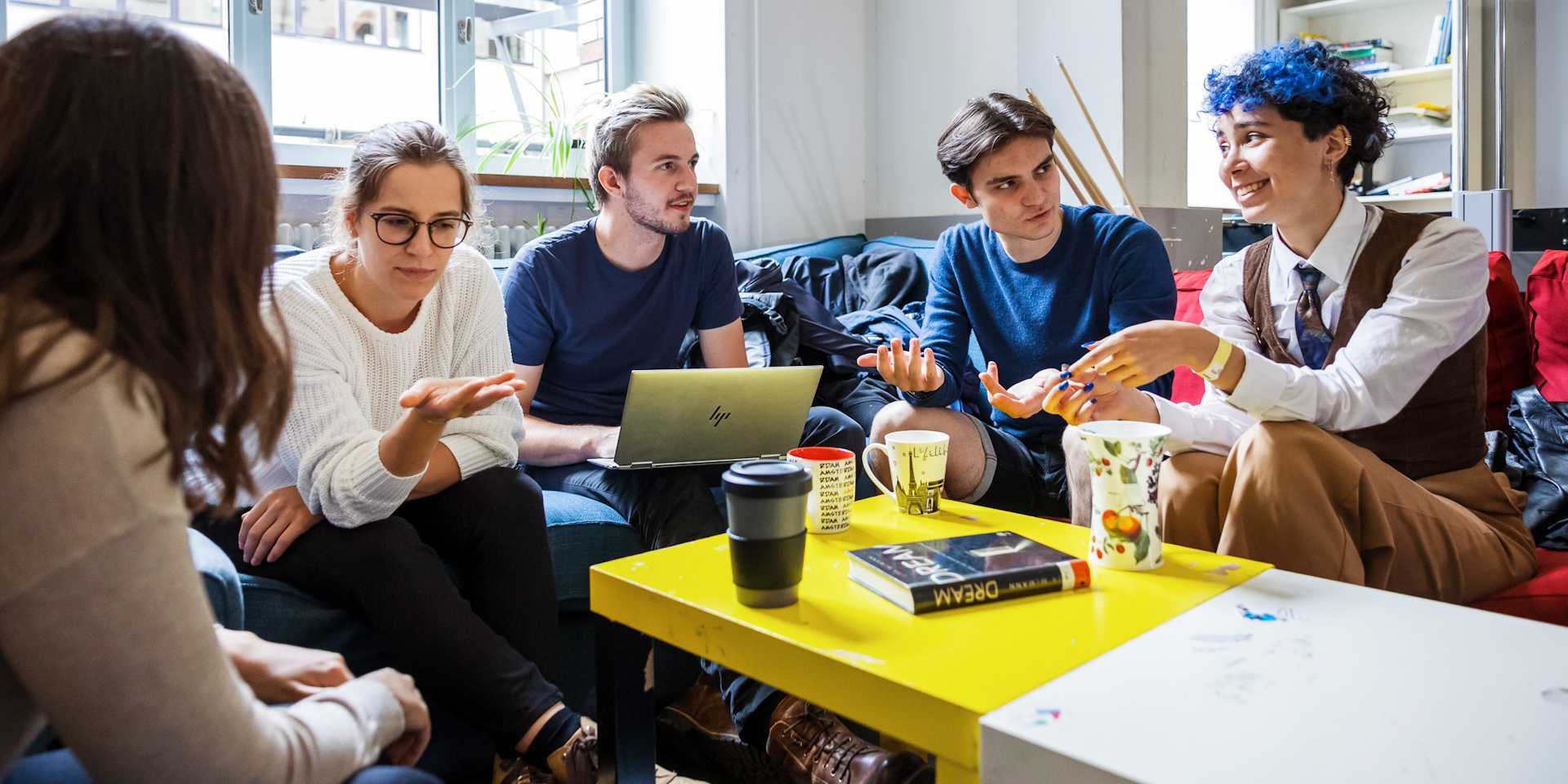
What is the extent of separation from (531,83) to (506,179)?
55cm

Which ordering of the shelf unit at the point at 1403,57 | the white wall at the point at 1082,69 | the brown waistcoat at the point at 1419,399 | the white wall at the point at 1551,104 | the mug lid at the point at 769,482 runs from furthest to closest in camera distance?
the shelf unit at the point at 1403,57, the white wall at the point at 1551,104, the white wall at the point at 1082,69, the brown waistcoat at the point at 1419,399, the mug lid at the point at 769,482

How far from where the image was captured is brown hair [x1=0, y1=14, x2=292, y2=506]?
630mm

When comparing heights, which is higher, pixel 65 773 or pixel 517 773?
pixel 65 773

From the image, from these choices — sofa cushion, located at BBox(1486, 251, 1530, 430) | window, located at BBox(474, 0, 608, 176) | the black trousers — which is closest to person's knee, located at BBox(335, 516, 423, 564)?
the black trousers

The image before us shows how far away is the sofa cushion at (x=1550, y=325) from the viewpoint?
6.12 feet

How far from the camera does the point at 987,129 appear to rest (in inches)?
77.8

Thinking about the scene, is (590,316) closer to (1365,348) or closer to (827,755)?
(827,755)

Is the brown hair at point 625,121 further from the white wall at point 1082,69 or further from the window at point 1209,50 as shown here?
the window at point 1209,50

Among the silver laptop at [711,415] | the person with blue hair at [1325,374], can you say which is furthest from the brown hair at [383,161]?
the person with blue hair at [1325,374]

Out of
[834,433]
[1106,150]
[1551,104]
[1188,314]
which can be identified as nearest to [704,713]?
[834,433]

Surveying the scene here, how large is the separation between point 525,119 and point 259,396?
2938 millimetres

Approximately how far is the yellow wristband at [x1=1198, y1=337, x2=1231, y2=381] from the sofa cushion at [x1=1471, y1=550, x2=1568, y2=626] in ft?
1.43

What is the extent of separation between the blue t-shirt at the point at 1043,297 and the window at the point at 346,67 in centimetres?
171

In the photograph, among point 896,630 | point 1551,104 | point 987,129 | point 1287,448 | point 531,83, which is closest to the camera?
point 896,630
